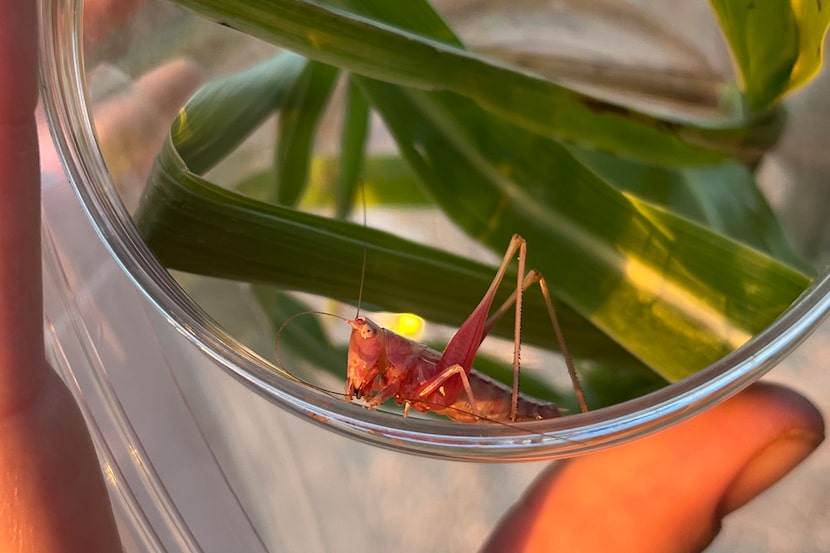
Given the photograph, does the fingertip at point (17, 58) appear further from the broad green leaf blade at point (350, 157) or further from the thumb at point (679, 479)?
the thumb at point (679, 479)

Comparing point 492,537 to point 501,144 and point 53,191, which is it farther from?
point 53,191

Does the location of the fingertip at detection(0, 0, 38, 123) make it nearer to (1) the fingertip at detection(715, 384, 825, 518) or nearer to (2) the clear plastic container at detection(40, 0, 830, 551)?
(2) the clear plastic container at detection(40, 0, 830, 551)

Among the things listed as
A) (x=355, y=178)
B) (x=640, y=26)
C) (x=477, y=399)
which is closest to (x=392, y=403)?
(x=477, y=399)

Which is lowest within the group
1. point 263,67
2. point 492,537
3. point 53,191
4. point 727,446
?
point 492,537

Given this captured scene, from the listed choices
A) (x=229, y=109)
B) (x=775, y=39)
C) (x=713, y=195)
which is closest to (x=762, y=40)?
(x=775, y=39)

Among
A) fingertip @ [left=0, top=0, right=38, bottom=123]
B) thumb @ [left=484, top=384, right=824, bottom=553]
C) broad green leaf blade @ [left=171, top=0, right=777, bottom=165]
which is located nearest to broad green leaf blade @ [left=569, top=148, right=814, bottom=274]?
broad green leaf blade @ [left=171, top=0, right=777, bottom=165]

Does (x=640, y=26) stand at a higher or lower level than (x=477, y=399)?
higher

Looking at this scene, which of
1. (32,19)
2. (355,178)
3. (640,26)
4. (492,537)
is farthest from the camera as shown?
(640,26)

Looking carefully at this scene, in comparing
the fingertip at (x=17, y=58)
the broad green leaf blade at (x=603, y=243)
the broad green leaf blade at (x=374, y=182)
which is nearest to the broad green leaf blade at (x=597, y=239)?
the broad green leaf blade at (x=603, y=243)
